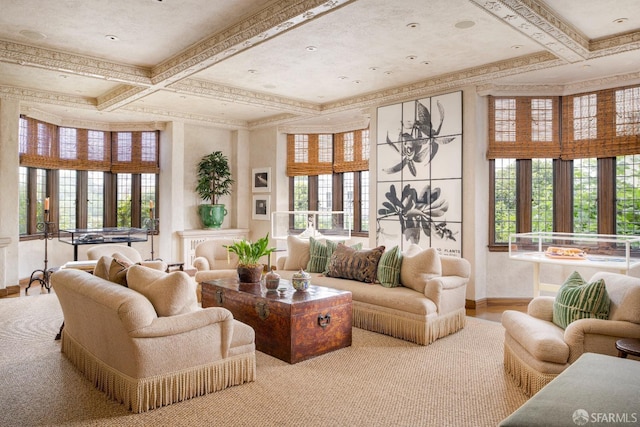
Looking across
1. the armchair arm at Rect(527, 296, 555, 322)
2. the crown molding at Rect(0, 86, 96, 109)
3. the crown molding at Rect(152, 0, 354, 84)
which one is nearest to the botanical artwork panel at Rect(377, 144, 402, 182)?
the crown molding at Rect(152, 0, 354, 84)

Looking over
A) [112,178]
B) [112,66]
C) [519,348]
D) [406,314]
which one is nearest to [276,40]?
[112,66]

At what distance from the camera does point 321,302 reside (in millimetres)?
4164

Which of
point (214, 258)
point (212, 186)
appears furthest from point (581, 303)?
point (212, 186)

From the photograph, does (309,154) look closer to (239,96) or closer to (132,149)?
(239,96)

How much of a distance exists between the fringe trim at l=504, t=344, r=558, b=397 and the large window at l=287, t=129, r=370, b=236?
501 cm

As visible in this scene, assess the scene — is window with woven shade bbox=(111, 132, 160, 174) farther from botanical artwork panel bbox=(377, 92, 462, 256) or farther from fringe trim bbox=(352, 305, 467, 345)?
fringe trim bbox=(352, 305, 467, 345)

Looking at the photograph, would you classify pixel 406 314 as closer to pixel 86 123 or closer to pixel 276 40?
pixel 276 40

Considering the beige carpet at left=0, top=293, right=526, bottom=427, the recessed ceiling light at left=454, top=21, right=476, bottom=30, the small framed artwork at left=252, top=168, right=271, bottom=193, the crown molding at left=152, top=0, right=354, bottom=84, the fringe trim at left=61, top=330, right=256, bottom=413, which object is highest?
the recessed ceiling light at left=454, top=21, right=476, bottom=30

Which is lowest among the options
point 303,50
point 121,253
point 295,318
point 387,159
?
point 295,318

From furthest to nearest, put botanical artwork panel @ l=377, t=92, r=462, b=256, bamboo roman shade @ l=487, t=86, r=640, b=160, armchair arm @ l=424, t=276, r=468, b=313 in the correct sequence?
botanical artwork panel @ l=377, t=92, r=462, b=256, bamboo roman shade @ l=487, t=86, r=640, b=160, armchair arm @ l=424, t=276, r=468, b=313

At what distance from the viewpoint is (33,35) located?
16.1 feet

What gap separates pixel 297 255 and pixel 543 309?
11.0 ft

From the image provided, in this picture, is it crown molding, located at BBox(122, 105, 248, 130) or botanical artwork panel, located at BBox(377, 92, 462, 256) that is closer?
botanical artwork panel, located at BBox(377, 92, 462, 256)

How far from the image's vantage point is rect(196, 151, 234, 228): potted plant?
30.3 ft
